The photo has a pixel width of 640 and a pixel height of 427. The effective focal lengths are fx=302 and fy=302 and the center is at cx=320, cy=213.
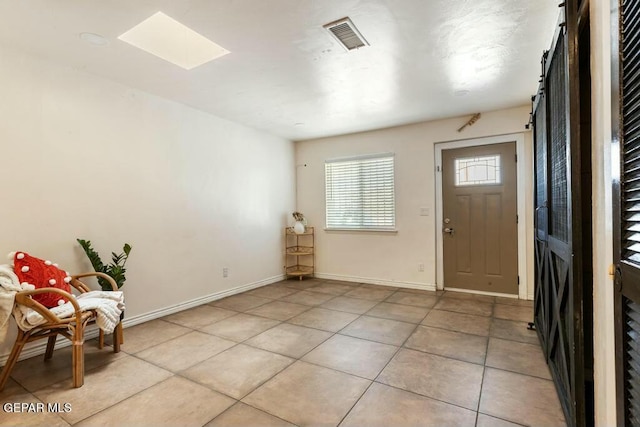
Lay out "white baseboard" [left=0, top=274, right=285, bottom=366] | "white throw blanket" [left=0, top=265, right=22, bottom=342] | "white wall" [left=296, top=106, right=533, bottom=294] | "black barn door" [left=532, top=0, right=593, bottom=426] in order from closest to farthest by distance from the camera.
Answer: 1. "black barn door" [left=532, top=0, right=593, bottom=426]
2. "white throw blanket" [left=0, top=265, right=22, bottom=342]
3. "white baseboard" [left=0, top=274, right=285, bottom=366]
4. "white wall" [left=296, top=106, right=533, bottom=294]

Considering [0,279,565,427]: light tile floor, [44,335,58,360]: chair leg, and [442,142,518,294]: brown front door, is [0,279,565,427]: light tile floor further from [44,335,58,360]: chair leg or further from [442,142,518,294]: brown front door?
[442,142,518,294]: brown front door

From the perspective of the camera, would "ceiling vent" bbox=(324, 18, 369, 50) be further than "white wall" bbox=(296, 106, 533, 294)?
No

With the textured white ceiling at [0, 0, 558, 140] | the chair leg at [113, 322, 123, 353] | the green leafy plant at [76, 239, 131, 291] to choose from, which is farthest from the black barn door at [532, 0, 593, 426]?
the green leafy plant at [76, 239, 131, 291]

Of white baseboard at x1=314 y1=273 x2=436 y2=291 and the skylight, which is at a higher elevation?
the skylight

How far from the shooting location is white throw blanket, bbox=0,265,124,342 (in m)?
2.04

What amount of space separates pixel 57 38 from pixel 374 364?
11.7 feet

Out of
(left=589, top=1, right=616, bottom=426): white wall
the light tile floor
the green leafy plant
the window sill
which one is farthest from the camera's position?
the window sill

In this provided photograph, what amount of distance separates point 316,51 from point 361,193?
3002mm

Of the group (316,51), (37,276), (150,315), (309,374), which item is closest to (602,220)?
(309,374)

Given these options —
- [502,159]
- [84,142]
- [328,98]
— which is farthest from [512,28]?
[84,142]

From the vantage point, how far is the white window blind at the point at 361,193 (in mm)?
5016

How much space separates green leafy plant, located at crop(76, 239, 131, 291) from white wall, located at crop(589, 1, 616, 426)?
346 centimetres

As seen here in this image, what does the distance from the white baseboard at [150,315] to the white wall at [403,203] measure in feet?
4.00

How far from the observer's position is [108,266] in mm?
2994
